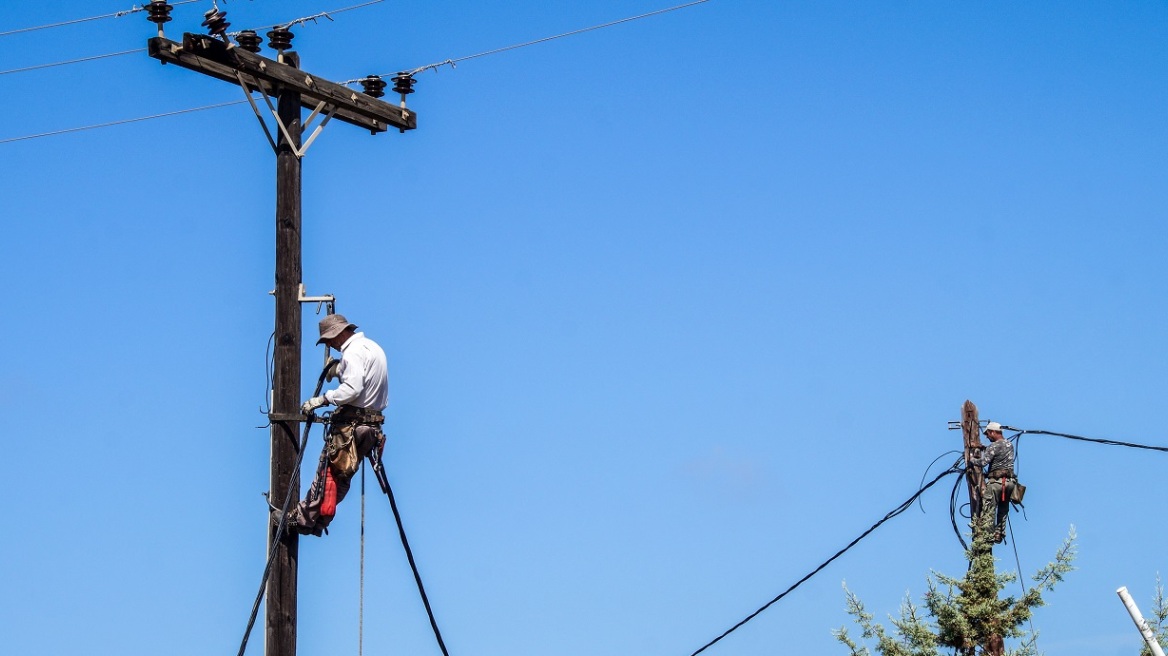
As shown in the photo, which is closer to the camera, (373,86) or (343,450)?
(343,450)

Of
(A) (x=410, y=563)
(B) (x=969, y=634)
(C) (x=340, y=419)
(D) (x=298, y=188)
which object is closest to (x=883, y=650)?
(B) (x=969, y=634)

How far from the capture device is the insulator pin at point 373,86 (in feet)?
43.1

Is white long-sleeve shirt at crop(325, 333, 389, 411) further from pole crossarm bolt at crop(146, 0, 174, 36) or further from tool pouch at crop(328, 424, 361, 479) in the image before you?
pole crossarm bolt at crop(146, 0, 174, 36)

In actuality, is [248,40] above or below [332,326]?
above

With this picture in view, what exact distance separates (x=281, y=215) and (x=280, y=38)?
147 centimetres

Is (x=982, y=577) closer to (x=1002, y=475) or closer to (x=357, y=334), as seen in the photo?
(x=1002, y=475)

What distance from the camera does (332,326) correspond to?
11.7 m

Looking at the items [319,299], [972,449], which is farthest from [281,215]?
[972,449]

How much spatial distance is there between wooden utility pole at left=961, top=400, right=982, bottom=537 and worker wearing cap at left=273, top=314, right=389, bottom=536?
6.58 m

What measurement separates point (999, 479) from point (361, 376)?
7114 millimetres

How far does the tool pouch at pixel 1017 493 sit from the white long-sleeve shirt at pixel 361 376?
22.7 ft

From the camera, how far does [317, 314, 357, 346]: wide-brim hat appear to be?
461 inches

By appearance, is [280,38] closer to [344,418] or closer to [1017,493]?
[344,418]

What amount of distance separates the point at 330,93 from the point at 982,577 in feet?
24.2
